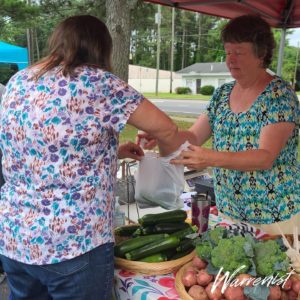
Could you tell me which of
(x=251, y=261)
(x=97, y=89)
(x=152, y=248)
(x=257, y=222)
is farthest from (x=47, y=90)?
(x=257, y=222)

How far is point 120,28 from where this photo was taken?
645 cm

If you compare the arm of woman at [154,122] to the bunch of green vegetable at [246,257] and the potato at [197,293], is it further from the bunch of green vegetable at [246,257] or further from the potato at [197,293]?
the potato at [197,293]

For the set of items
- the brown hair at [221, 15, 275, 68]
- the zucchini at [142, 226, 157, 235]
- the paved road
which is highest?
the brown hair at [221, 15, 275, 68]

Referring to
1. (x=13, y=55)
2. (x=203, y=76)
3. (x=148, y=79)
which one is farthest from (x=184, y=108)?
(x=203, y=76)

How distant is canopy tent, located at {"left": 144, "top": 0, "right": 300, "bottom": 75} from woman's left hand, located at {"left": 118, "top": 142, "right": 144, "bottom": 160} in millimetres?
1350

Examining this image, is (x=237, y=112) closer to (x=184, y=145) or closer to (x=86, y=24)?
(x=184, y=145)

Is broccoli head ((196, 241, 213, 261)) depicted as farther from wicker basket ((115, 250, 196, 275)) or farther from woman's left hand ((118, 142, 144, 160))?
woman's left hand ((118, 142, 144, 160))

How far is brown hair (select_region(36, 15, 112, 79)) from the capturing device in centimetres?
125

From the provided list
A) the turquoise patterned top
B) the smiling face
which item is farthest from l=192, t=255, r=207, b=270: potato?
the smiling face

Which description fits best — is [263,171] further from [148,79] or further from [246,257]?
[148,79]

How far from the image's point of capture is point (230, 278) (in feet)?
4.13

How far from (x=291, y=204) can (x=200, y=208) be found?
0.48m

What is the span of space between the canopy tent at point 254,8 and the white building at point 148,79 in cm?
3984

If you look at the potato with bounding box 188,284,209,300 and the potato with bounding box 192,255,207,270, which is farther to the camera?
the potato with bounding box 192,255,207,270
